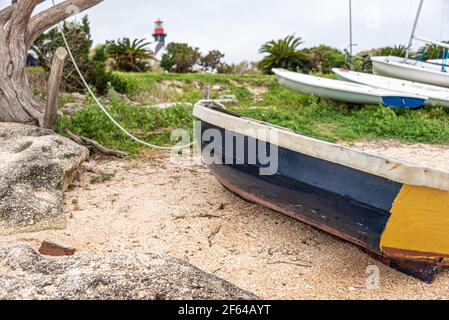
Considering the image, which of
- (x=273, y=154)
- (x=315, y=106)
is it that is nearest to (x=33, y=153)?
(x=273, y=154)

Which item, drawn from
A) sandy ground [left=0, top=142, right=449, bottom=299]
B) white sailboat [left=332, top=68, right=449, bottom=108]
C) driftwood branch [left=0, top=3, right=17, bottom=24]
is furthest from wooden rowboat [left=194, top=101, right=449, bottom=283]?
white sailboat [left=332, top=68, right=449, bottom=108]

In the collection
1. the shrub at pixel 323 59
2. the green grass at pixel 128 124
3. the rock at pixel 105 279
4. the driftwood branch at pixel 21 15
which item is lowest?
the rock at pixel 105 279

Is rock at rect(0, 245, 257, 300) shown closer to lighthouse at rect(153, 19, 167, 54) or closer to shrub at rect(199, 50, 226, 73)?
shrub at rect(199, 50, 226, 73)

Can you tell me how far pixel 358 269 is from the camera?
143 inches

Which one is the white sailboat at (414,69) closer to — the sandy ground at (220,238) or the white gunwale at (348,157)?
the sandy ground at (220,238)

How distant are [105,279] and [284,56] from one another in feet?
52.1

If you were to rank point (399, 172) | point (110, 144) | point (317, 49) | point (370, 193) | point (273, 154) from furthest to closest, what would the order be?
point (317, 49), point (110, 144), point (273, 154), point (370, 193), point (399, 172)

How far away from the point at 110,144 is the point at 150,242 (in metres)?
3.16

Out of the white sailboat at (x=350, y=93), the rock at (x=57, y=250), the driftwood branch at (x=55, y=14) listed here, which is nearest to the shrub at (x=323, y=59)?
the white sailboat at (x=350, y=93)

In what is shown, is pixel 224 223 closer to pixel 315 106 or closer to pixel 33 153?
pixel 33 153

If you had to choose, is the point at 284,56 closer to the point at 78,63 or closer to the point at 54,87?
the point at 78,63

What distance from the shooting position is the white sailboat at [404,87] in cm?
1059

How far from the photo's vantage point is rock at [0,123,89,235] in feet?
13.7
